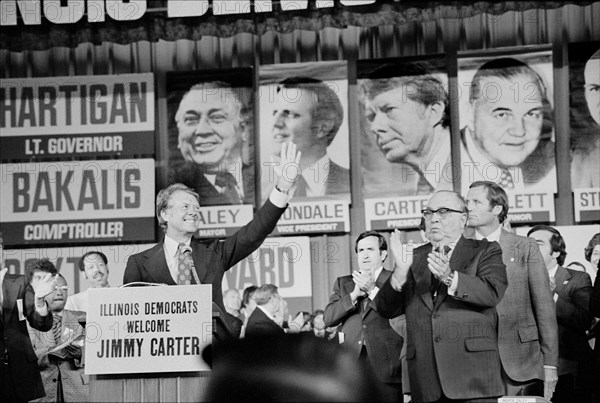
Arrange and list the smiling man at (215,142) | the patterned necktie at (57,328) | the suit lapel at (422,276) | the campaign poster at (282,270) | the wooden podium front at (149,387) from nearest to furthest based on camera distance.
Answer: the wooden podium front at (149,387) → the suit lapel at (422,276) → the patterned necktie at (57,328) → the campaign poster at (282,270) → the smiling man at (215,142)

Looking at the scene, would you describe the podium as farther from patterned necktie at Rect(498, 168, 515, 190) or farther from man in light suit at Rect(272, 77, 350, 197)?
patterned necktie at Rect(498, 168, 515, 190)

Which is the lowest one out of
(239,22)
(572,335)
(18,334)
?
(572,335)

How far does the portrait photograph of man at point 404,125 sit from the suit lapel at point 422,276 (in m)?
2.86

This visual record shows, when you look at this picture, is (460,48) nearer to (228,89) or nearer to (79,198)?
(228,89)

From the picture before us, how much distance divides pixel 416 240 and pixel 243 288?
1.47m

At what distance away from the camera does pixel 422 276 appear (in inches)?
189

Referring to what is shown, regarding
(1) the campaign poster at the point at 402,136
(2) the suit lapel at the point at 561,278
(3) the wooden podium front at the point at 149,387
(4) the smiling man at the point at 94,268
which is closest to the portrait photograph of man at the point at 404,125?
(1) the campaign poster at the point at 402,136

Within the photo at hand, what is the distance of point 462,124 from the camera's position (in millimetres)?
7738

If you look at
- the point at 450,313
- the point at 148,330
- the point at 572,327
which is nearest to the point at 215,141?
the point at 572,327

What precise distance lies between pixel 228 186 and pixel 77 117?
1452mm

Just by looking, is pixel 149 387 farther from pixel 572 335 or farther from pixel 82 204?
pixel 82 204

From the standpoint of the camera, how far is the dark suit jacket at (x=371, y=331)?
552 centimetres

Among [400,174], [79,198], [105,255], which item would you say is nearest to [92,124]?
[79,198]

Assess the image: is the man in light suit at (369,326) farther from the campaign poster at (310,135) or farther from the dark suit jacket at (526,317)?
the campaign poster at (310,135)
